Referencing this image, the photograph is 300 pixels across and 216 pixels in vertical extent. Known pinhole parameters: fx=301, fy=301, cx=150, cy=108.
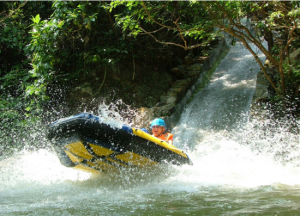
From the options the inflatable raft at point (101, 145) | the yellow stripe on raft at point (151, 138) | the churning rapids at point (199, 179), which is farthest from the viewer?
the yellow stripe on raft at point (151, 138)

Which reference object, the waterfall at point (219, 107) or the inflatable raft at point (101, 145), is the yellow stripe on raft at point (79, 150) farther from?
the waterfall at point (219, 107)

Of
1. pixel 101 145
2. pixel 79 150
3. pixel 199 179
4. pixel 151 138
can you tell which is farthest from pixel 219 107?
pixel 79 150

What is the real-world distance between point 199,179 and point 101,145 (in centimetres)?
141

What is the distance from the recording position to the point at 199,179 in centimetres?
409

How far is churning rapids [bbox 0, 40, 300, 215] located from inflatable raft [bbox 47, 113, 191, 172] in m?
0.24

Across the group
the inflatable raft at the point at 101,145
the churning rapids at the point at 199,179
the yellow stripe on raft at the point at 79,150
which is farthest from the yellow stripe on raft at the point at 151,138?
the yellow stripe on raft at the point at 79,150

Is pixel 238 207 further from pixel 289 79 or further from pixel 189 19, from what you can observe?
pixel 189 19

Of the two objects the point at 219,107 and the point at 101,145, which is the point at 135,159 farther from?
the point at 219,107

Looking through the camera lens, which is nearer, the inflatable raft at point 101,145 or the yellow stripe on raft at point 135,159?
the inflatable raft at point 101,145

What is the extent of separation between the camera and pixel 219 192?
3.36 meters

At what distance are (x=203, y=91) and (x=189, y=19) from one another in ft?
6.59

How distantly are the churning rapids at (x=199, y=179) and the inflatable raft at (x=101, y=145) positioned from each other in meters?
0.24

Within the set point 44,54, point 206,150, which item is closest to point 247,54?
point 206,150

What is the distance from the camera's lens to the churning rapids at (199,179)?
2863 millimetres
